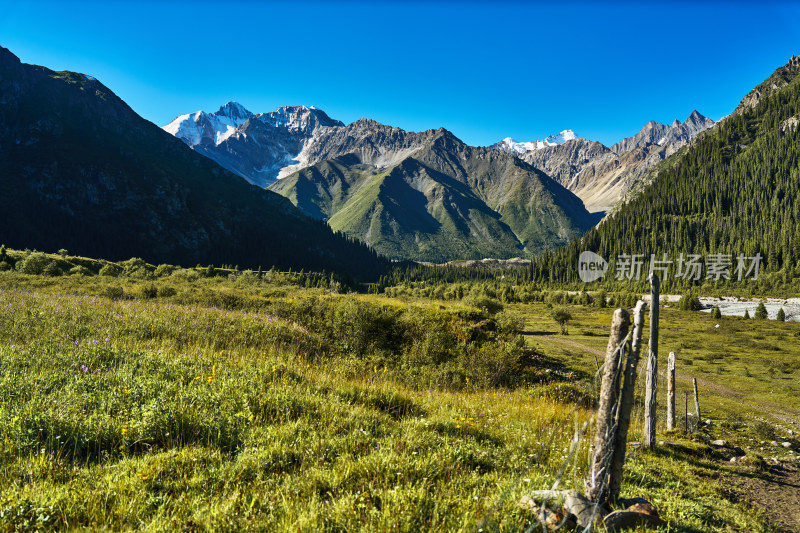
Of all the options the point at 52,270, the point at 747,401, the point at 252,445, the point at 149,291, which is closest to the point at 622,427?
the point at 252,445

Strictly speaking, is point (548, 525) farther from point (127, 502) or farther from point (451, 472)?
point (127, 502)

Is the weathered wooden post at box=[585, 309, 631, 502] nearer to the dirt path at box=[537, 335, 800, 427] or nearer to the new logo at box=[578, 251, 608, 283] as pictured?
the dirt path at box=[537, 335, 800, 427]

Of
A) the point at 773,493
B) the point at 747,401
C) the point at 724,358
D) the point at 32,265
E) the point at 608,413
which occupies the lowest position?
the point at 724,358

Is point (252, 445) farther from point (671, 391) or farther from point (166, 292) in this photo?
point (166, 292)

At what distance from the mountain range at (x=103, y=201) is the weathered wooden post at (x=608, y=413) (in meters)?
162

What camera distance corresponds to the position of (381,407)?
7770 millimetres

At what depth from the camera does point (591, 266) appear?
169m

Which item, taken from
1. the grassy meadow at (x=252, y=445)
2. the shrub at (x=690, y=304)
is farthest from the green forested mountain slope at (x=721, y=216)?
the grassy meadow at (x=252, y=445)

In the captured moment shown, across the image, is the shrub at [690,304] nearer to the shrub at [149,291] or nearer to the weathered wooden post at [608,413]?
the weathered wooden post at [608,413]

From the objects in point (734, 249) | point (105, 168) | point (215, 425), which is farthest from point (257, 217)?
point (734, 249)

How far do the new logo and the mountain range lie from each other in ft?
359

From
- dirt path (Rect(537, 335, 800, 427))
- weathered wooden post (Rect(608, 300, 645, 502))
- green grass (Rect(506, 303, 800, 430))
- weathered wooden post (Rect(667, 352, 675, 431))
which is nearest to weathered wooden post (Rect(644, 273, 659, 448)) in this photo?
green grass (Rect(506, 303, 800, 430))

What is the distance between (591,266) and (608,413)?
188 metres

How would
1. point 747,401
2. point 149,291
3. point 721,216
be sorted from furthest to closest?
point 721,216, point 747,401, point 149,291
